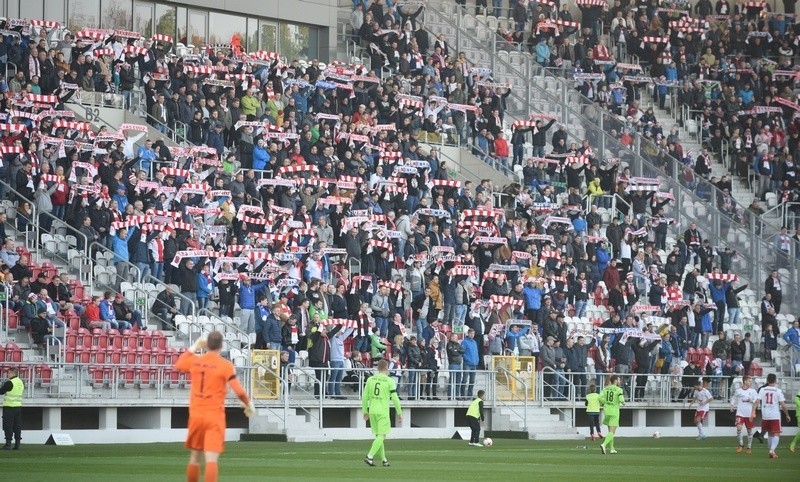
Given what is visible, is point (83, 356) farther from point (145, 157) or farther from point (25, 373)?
point (145, 157)

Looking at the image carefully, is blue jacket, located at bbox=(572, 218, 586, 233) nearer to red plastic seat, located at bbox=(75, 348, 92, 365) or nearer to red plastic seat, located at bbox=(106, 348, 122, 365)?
red plastic seat, located at bbox=(106, 348, 122, 365)

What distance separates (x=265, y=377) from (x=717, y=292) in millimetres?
18587

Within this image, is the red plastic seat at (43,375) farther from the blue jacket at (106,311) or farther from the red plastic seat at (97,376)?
the blue jacket at (106,311)

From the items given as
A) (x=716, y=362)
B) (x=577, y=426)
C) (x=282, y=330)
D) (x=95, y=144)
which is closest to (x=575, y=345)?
(x=577, y=426)

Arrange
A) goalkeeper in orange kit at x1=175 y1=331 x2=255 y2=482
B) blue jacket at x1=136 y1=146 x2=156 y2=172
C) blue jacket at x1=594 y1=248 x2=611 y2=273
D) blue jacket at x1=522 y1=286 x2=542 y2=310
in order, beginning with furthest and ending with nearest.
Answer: blue jacket at x1=594 y1=248 x2=611 y2=273 < blue jacket at x1=522 y1=286 x2=542 y2=310 < blue jacket at x1=136 y1=146 x2=156 y2=172 < goalkeeper in orange kit at x1=175 y1=331 x2=255 y2=482

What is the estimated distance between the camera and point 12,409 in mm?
31062

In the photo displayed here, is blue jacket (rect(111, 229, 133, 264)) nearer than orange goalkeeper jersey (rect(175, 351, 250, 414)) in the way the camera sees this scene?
No

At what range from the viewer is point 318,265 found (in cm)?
4191

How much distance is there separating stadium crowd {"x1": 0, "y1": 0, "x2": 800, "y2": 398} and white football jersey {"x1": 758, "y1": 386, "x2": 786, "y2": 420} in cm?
924

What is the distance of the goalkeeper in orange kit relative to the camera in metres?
18.1

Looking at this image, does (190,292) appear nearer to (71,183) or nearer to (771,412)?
(71,183)

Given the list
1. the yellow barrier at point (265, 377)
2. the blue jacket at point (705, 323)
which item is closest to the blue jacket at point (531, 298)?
the blue jacket at point (705, 323)

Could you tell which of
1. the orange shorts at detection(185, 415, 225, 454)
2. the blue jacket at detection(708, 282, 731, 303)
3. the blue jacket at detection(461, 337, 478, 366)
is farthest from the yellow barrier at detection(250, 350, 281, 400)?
the orange shorts at detection(185, 415, 225, 454)

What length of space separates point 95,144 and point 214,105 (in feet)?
16.4
